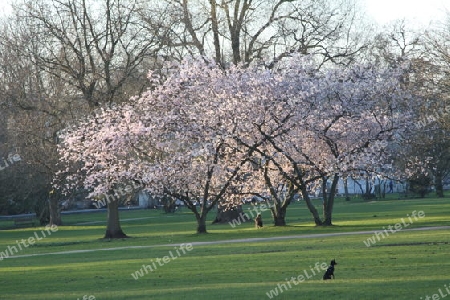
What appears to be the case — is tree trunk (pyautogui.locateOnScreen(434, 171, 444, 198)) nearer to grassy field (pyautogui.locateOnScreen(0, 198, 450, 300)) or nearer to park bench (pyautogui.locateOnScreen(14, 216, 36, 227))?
park bench (pyautogui.locateOnScreen(14, 216, 36, 227))

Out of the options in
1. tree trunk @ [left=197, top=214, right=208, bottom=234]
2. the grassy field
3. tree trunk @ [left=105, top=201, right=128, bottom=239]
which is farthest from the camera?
tree trunk @ [left=105, top=201, right=128, bottom=239]

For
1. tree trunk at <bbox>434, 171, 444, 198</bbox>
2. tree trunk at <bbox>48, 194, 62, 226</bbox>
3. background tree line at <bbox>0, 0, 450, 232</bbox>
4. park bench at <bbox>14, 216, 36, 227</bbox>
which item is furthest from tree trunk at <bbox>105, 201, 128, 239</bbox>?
tree trunk at <bbox>434, 171, 444, 198</bbox>

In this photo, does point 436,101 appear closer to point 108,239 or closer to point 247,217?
point 108,239

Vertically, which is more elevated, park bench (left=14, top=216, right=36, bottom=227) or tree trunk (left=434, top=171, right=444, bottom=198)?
tree trunk (left=434, top=171, right=444, bottom=198)

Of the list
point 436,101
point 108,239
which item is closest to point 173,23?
point 108,239

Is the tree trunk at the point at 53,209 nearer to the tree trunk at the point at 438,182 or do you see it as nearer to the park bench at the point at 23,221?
the park bench at the point at 23,221

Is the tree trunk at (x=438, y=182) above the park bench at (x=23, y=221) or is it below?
above

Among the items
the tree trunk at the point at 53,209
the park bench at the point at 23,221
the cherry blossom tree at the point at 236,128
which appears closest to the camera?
the cherry blossom tree at the point at 236,128

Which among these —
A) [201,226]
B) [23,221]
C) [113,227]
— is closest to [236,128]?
[201,226]

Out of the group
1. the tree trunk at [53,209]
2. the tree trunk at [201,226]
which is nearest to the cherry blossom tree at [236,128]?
the tree trunk at [201,226]

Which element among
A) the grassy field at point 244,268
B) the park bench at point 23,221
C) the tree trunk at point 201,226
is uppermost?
the park bench at point 23,221

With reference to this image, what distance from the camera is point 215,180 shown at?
4141 cm

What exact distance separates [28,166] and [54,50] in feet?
33.7

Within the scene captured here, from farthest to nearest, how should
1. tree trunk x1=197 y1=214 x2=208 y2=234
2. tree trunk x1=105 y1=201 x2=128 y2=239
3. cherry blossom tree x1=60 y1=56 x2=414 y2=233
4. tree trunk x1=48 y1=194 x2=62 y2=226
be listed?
tree trunk x1=48 y1=194 x2=62 y2=226 → tree trunk x1=105 y1=201 x2=128 y2=239 → tree trunk x1=197 y1=214 x2=208 y2=234 → cherry blossom tree x1=60 y1=56 x2=414 y2=233
